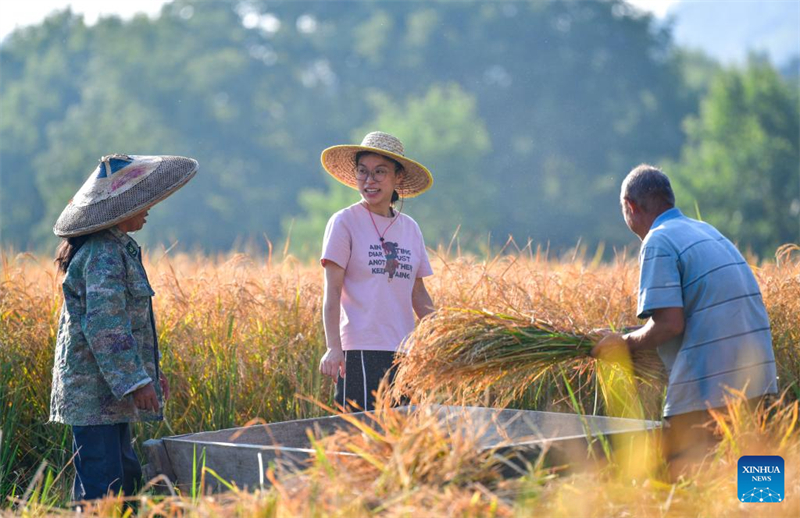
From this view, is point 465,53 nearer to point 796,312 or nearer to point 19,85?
point 19,85

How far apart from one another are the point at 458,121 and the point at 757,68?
→ 12.6 meters

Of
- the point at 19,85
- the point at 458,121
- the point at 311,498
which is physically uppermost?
the point at 19,85

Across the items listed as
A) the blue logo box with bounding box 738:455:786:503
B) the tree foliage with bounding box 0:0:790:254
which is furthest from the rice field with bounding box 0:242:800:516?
the tree foliage with bounding box 0:0:790:254

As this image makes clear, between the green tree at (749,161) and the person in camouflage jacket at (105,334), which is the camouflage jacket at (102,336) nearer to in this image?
the person in camouflage jacket at (105,334)

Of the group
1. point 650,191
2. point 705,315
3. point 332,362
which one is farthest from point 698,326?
point 332,362

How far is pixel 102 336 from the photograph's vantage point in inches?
155

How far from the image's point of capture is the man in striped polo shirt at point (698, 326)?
367cm

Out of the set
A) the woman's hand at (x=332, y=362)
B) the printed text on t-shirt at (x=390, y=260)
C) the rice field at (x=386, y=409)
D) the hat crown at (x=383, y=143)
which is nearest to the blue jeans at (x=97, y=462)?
the rice field at (x=386, y=409)

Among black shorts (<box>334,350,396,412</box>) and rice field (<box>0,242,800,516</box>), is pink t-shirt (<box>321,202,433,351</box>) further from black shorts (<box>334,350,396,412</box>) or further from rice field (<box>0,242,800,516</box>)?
rice field (<box>0,242,800,516</box>)

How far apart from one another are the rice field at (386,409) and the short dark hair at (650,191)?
2.06 feet

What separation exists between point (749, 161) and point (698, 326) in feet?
125

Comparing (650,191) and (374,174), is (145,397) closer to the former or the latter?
(374,174)

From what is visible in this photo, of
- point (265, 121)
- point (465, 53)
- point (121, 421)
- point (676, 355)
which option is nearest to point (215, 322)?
point (121, 421)

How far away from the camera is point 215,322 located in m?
5.89
